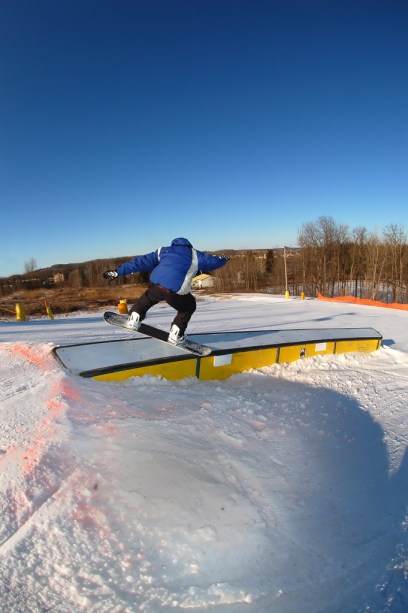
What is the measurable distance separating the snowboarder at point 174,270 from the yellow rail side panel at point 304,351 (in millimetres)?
2010

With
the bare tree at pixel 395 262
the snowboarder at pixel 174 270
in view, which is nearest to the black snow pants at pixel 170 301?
the snowboarder at pixel 174 270

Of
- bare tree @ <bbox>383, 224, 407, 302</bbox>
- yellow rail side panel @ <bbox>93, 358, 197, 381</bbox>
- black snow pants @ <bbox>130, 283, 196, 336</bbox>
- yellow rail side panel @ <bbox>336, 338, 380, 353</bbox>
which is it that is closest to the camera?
yellow rail side panel @ <bbox>93, 358, 197, 381</bbox>

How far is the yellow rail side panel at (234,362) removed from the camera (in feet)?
15.9

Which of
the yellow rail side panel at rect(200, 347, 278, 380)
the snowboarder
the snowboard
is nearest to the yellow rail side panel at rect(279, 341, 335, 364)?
the yellow rail side panel at rect(200, 347, 278, 380)

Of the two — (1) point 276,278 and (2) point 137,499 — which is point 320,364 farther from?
(1) point 276,278

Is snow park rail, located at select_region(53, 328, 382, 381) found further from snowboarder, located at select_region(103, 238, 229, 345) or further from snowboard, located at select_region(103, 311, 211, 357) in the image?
snowboarder, located at select_region(103, 238, 229, 345)

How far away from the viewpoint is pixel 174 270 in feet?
14.5

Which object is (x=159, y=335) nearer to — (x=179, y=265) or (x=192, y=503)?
(x=179, y=265)

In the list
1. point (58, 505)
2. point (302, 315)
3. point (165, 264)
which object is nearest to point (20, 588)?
point (58, 505)

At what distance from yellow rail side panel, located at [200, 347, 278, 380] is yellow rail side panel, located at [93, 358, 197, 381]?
217 millimetres

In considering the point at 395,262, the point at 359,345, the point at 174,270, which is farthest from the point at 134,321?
the point at 395,262

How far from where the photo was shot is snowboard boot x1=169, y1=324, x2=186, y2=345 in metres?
4.88

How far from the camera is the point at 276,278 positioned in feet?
204

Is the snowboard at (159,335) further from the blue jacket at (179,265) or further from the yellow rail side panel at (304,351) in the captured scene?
the yellow rail side panel at (304,351)
